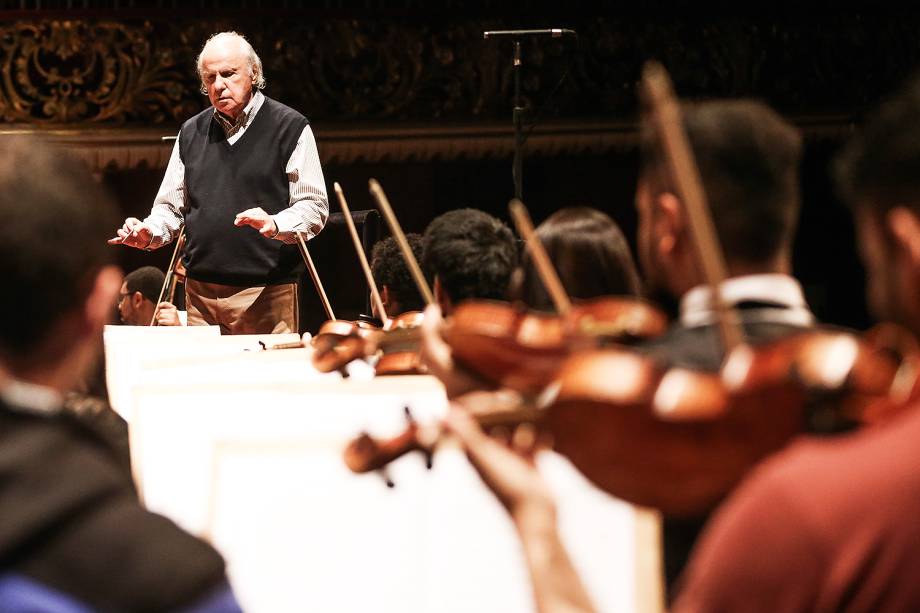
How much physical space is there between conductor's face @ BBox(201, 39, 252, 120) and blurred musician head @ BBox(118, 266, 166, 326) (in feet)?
2.97

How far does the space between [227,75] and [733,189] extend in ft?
9.23

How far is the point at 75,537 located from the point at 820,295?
14.9ft

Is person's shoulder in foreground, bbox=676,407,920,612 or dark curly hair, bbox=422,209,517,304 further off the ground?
person's shoulder in foreground, bbox=676,407,920,612

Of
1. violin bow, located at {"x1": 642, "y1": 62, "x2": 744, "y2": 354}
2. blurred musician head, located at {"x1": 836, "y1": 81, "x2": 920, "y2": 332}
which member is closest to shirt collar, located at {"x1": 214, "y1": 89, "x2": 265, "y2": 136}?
violin bow, located at {"x1": 642, "y1": 62, "x2": 744, "y2": 354}

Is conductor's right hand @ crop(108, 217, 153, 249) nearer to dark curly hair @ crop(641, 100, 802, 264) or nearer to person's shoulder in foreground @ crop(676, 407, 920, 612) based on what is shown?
dark curly hair @ crop(641, 100, 802, 264)

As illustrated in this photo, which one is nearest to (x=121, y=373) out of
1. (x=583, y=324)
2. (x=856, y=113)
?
(x=583, y=324)

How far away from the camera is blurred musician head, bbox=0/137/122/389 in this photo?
76 centimetres

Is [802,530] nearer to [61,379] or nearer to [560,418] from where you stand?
[560,418]

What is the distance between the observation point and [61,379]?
792 millimetres

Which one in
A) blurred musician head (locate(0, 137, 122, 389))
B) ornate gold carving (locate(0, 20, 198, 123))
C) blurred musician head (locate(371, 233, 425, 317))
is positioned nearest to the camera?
blurred musician head (locate(0, 137, 122, 389))

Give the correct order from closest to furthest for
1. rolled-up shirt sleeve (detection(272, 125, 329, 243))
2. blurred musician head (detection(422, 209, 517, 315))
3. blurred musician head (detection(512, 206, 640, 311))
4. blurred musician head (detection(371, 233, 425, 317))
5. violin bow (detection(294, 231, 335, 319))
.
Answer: blurred musician head (detection(512, 206, 640, 311)), blurred musician head (detection(422, 209, 517, 315)), blurred musician head (detection(371, 233, 425, 317)), violin bow (detection(294, 231, 335, 319)), rolled-up shirt sleeve (detection(272, 125, 329, 243))

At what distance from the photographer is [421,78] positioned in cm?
482

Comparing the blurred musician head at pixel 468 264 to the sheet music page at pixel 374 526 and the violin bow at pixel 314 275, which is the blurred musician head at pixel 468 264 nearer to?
the sheet music page at pixel 374 526

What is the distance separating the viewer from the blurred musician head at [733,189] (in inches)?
42.5
